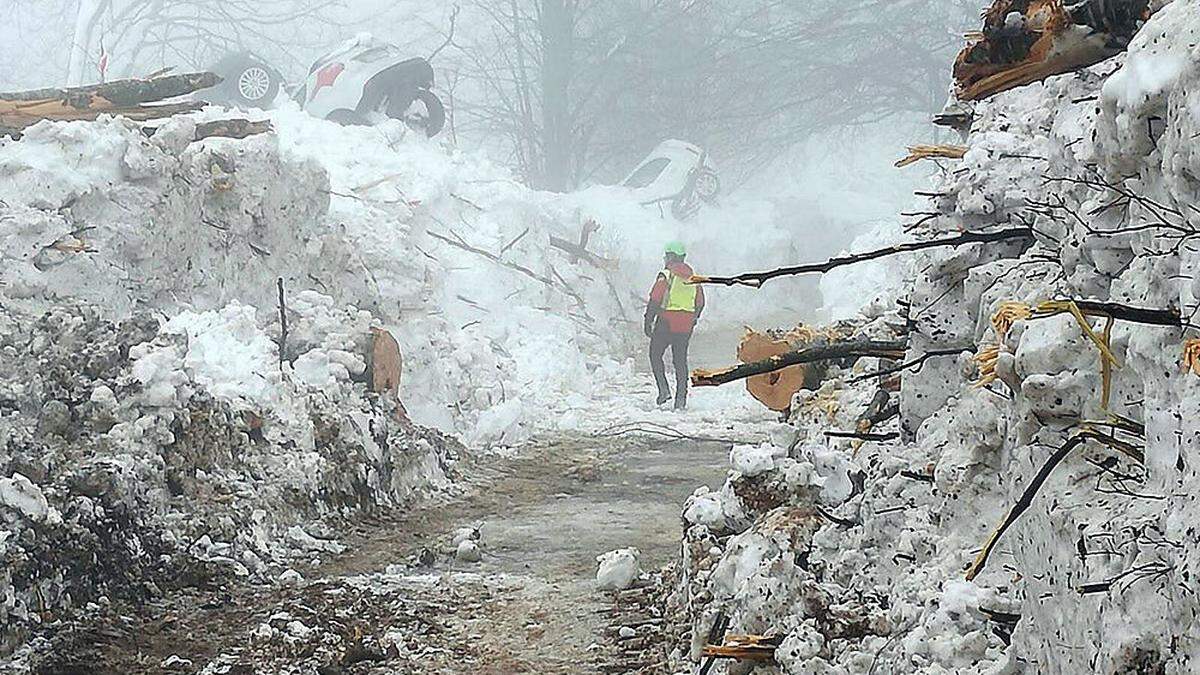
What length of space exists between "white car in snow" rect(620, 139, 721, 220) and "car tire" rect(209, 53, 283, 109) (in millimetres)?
7028

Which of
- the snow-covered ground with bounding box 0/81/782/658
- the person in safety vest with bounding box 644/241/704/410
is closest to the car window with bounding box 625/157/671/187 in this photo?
the snow-covered ground with bounding box 0/81/782/658

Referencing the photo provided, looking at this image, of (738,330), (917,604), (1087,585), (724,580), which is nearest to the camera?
(1087,585)

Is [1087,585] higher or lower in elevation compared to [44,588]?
higher

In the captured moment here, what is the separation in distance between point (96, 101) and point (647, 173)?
53.9 feet

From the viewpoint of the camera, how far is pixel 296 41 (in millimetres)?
40156

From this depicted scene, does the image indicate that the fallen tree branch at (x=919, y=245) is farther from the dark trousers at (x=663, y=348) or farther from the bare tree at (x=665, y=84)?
the bare tree at (x=665, y=84)

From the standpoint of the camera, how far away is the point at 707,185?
26328mm

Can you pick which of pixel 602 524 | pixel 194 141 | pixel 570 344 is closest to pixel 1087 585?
pixel 602 524

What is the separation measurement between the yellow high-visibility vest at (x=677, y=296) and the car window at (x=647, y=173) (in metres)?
12.6

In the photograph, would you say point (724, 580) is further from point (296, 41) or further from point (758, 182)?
point (296, 41)

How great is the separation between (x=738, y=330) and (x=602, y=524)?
13543mm

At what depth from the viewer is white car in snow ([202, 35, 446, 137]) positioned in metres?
20.2

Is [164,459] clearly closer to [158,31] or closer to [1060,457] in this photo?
[1060,457]

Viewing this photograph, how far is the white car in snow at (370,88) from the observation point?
20.2m
